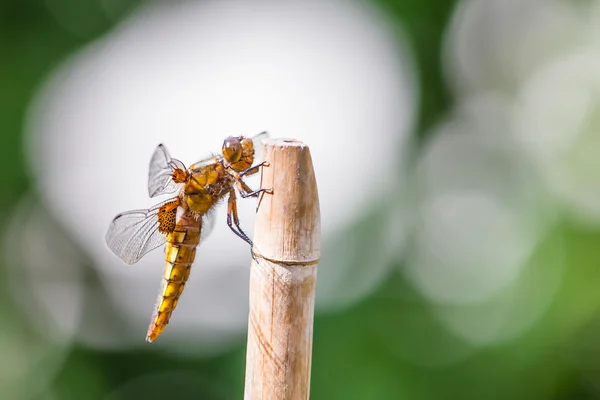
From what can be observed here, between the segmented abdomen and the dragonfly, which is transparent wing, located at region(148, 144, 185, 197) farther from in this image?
the segmented abdomen

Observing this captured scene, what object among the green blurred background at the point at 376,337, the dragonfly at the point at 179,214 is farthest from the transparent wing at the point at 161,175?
the green blurred background at the point at 376,337

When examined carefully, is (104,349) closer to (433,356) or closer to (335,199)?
(335,199)

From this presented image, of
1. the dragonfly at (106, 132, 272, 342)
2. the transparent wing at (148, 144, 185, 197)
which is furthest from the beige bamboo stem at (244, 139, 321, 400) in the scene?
the transparent wing at (148, 144, 185, 197)

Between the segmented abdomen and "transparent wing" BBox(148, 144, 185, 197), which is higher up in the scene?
"transparent wing" BBox(148, 144, 185, 197)

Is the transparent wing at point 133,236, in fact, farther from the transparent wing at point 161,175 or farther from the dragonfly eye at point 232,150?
the dragonfly eye at point 232,150

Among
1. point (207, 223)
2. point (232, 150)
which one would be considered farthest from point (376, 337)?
point (232, 150)

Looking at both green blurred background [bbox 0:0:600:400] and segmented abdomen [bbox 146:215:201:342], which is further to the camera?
green blurred background [bbox 0:0:600:400]

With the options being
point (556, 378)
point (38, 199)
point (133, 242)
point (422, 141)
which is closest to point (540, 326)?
point (556, 378)
